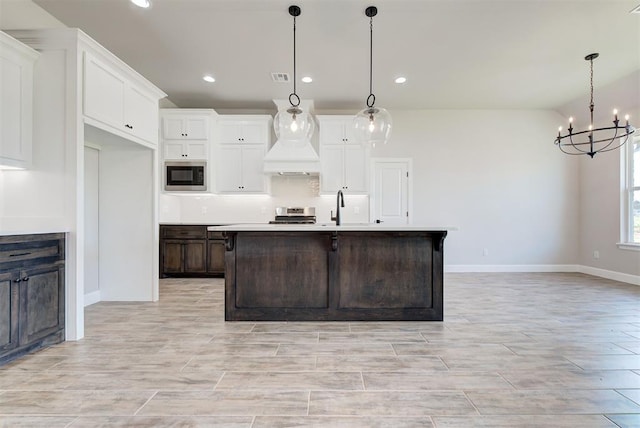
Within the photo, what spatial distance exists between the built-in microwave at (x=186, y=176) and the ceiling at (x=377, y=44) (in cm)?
118

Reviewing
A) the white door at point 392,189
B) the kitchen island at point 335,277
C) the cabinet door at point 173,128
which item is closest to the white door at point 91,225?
the cabinet door at point 173,128

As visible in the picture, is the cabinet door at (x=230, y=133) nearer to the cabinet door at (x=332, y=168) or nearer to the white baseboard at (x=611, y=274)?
the cabinet door at (x=332, y=168)

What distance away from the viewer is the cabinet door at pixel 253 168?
5.75 m

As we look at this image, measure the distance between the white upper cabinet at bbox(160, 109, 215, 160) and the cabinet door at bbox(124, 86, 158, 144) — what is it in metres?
1.56

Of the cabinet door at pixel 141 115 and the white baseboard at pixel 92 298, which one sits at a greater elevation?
the cabinet door at pixel 141 115

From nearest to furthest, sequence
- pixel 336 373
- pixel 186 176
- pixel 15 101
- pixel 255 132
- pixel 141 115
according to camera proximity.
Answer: pixel 336 373 → pixel 15 101 → pixel 141 115 → pixel 186 176 → pixel 255 132

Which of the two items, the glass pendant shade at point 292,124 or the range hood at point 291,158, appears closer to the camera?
the glass pendant shade at point 292,124

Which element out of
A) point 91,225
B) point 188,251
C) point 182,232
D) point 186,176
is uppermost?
point 186,176

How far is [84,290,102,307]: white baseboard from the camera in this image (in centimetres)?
372

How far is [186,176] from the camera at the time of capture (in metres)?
5.57

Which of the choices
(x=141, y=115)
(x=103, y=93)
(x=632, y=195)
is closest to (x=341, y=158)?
(x=141, y=115)

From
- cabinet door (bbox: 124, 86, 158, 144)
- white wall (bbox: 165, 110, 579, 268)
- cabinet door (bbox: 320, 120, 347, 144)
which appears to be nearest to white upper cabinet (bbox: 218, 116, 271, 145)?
cabinet door (bbox: 320, 120, 347, 144)

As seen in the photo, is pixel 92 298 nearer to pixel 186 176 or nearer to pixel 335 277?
pixel 186 176

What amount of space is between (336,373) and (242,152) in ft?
14.8
